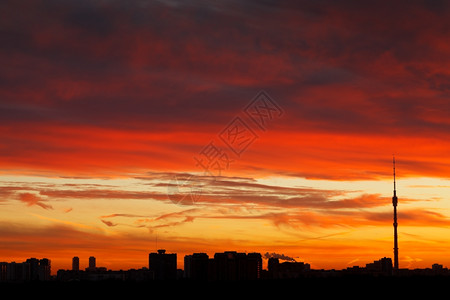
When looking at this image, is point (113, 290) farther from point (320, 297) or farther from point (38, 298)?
point (320, 297)

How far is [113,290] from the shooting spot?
19750 cm

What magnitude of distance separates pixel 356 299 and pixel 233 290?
3579cm

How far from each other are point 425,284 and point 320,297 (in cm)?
3350

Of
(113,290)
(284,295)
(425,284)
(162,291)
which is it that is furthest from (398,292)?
(113,290)

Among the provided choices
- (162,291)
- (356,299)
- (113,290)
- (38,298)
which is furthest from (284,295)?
(38,298)

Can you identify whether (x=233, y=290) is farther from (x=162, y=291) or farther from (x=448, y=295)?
(x=448, y=295)

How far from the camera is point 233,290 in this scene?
189625 millimetres

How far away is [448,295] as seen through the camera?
529ft

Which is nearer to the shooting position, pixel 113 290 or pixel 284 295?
pixel 284 295

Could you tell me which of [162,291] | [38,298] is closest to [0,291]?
[38,298]

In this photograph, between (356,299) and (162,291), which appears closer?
(356,299)

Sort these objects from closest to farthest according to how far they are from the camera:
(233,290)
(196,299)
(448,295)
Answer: (448,295)
(196,299)
(233,290)

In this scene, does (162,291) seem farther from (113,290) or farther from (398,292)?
(398,292)

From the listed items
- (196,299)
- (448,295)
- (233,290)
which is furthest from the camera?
(233,290)
